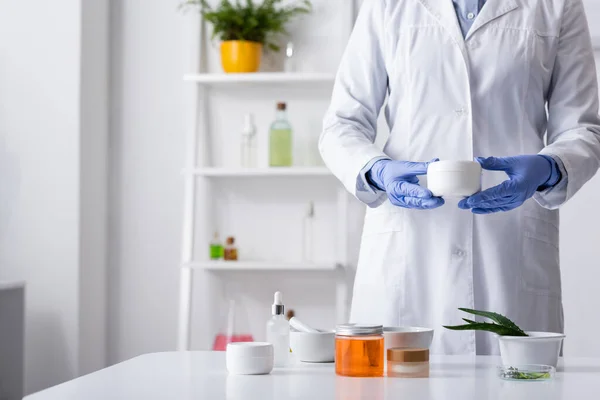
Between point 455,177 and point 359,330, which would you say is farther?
point 455,177

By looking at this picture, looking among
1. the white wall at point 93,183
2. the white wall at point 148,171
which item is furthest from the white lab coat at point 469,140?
the white wall at point 93,183

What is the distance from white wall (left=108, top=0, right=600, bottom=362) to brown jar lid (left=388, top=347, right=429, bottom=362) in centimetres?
188

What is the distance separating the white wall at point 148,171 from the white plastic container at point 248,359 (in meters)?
1.84

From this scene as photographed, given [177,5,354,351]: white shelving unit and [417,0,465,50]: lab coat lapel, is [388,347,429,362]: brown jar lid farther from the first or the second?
[177,5,354,351]: white shelving unit

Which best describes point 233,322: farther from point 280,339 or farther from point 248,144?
point 280,339

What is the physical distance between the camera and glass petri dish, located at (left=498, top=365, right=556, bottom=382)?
1.07 meters

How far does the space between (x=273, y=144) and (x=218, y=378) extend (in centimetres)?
184

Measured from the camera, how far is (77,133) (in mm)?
2881

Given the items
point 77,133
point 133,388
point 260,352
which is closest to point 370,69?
point 260,352

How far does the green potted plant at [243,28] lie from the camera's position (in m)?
2.84

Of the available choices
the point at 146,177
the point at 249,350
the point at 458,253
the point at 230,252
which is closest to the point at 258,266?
the point at 230,252

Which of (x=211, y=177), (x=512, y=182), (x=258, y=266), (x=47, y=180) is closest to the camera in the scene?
(x=512, y=182)

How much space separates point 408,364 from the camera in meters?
1.11

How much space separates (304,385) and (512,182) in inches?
23.8
